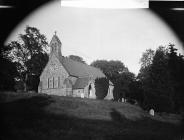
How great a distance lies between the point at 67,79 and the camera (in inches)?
923

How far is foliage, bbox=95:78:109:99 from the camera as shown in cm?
Answer: 2236

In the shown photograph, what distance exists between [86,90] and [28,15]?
700 inches

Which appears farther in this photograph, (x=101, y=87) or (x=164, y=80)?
(x=101, y=87)

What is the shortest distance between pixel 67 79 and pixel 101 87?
330cm

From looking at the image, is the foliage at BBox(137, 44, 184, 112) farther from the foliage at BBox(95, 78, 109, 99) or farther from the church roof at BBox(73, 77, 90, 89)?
the church roof at BBox(73, 77, 90, 89)

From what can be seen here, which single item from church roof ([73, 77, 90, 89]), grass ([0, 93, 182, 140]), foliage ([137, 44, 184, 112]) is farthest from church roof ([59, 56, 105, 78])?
foliage ([137, 44, 184, 112])

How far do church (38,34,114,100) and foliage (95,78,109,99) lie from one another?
524 millimetres

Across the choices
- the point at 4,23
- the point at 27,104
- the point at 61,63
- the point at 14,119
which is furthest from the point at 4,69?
the point at 61,63

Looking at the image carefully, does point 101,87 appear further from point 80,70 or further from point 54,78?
point 54,78

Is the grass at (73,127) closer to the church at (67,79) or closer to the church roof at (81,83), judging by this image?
the church at (67,79)

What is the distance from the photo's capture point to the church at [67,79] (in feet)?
73.3

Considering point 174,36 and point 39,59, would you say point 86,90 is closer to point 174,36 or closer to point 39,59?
point 39,59

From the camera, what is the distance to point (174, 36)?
669 centimetres

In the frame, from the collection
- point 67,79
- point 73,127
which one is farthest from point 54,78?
point 73,127
